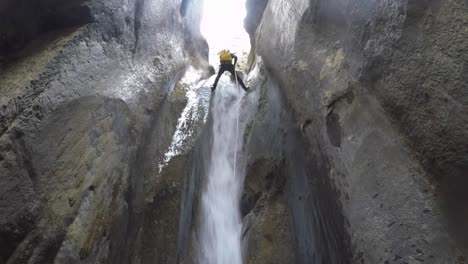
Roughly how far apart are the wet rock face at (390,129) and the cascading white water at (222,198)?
5.47 ft

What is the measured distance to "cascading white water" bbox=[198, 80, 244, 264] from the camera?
22.4ft

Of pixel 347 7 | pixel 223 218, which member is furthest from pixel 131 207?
pixel 347 7

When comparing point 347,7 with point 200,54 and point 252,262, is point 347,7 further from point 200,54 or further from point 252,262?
point 200,54

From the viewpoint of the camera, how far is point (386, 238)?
12.7 feet

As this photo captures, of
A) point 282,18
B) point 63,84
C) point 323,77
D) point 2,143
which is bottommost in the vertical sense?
point 2,143

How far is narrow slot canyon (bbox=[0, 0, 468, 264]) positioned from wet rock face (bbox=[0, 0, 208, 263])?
0.03 metres

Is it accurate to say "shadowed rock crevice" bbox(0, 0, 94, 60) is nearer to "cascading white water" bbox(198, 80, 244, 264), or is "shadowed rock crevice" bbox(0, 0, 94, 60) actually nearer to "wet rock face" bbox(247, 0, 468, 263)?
"cascading white water" bbox(198, 80, 244, 264)

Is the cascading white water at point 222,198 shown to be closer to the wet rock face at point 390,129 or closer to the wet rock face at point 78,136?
the wet rock face at point 78,136

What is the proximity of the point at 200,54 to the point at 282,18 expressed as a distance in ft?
22.8

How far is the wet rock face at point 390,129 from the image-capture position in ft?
11.0

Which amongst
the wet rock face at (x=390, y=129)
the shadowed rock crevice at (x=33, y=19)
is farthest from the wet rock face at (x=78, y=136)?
the wet rock face at (x=390, y=129)

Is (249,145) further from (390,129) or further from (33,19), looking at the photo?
(33,19)

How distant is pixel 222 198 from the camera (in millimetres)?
7973

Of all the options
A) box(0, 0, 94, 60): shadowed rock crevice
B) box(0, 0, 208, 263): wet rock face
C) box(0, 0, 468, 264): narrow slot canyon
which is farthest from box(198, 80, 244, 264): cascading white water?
box(0, 0, 94, 60): shadowed rock crevice
